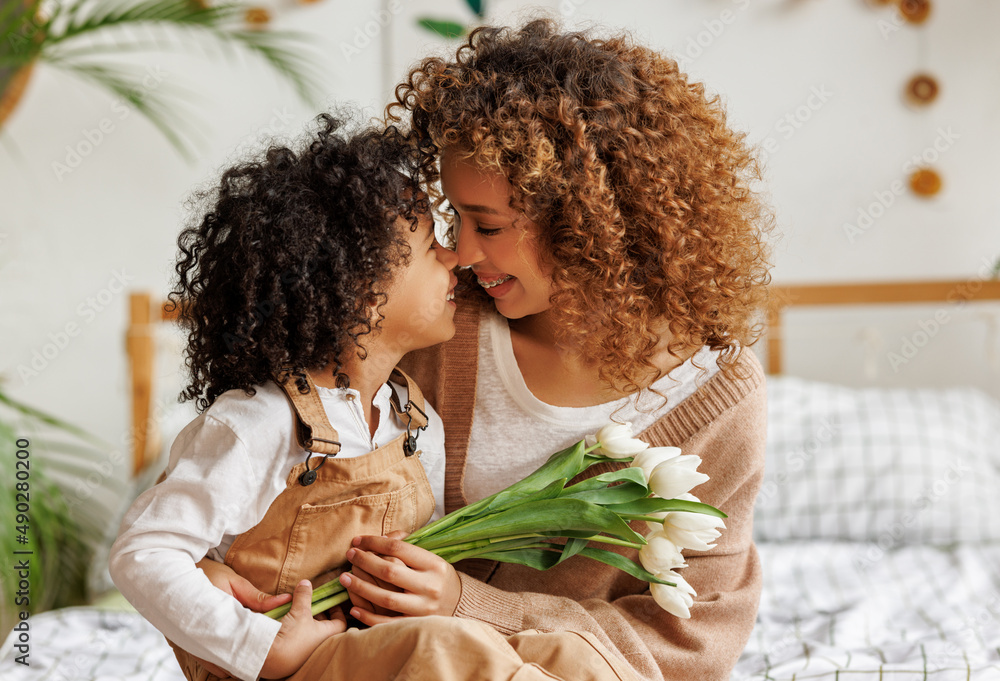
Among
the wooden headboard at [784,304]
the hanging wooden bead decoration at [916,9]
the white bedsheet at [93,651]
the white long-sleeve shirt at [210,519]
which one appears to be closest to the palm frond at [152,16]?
the wooden headboard at [784,304]

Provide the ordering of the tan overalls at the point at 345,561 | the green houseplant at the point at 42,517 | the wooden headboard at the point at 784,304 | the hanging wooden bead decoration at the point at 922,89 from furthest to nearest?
1. the hanging wooden bead decoration at the point at 922,89
2. the wooden headboard at the point at 784,304
3. the green houseplant at the point at 42,517
4. the tan overalls at the point at 345,561

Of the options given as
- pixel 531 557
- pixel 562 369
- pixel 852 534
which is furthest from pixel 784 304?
pixel 531 557

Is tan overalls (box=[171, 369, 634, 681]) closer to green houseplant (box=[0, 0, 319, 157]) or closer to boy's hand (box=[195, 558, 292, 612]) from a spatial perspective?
boy's hand (box=[195, 558, 292, 612])

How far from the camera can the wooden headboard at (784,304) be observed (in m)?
2.55

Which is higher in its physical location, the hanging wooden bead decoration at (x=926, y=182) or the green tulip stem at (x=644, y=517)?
the hanging wooden bead decoration at (x=926, y=182)

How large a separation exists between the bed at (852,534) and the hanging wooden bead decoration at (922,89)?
1.92 feet

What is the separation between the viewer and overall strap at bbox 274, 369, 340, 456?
38.0 inches

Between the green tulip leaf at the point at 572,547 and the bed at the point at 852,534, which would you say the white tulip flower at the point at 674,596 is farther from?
the bed at the point at 852,534

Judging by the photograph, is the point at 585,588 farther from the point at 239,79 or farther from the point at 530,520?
the point at 239,79

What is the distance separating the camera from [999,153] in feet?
8.77

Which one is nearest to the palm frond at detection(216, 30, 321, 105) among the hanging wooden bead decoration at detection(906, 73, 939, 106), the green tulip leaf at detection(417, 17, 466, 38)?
the green tulip leaf at detection(417, 17, 466, 38)

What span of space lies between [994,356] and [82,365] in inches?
115

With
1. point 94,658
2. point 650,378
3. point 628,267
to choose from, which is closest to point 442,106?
point 628,267

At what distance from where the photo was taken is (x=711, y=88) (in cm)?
274
